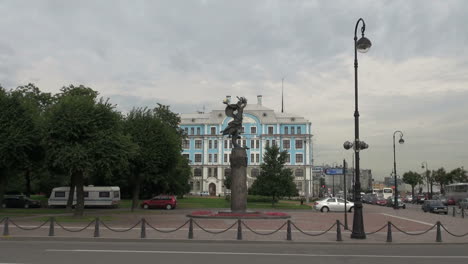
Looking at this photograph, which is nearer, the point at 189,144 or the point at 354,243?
the point at 354,243

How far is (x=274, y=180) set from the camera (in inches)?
1914

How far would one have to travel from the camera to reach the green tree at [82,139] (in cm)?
2859

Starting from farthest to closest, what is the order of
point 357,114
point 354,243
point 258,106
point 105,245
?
1. point 258,106
2. point 357,114
3. point 354,243
4. point 105,245

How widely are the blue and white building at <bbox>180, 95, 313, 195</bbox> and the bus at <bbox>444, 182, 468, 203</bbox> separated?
30696mm

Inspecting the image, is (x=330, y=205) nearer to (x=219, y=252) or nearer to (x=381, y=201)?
(x=219, y=252)

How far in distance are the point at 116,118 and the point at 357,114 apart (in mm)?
19405

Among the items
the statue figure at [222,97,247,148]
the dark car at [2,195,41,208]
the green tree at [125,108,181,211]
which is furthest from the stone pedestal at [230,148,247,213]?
the dark car at [2,195,41,208]

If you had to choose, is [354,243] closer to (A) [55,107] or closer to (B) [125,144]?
(B) [125,144]

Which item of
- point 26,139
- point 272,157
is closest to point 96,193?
point 26,139

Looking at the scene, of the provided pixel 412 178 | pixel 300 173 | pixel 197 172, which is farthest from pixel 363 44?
pixel 412 178

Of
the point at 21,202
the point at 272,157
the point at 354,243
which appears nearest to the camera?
the point at 354,243

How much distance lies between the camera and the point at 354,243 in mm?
16719

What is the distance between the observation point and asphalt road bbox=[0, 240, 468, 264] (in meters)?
12.1

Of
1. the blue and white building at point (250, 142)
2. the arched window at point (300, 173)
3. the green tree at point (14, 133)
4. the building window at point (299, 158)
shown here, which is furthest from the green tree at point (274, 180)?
the building window at point (299, 158)
